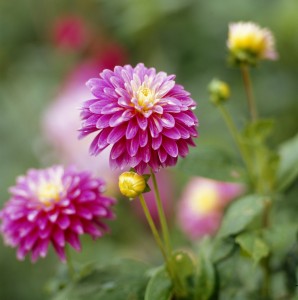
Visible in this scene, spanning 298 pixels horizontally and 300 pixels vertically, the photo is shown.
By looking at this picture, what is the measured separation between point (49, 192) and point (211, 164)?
22 cm

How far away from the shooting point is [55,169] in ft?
2.65

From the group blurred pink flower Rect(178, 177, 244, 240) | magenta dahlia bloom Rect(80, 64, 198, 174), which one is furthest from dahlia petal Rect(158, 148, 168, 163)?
blurred pink flower Rect(178, 177, 244, 240)

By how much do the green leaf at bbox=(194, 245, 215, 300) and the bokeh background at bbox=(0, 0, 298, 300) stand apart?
2.24 ft

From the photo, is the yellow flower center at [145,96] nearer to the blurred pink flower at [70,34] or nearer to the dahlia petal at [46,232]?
the dahlia petal at [46,232]

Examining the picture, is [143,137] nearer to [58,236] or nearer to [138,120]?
[138,120]

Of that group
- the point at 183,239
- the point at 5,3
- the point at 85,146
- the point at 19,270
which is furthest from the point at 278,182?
the point at 5,3

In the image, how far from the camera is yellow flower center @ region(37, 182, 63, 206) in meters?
0.74

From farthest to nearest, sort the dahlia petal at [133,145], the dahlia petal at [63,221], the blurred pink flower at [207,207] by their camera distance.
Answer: the blurred pink flower at [207,207] < the dahlia petal at [63,221] < the dahlia petal at [133,145]

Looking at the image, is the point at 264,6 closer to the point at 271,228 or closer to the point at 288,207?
the point at 288,207

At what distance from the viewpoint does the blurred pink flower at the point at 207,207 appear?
124 centimetres

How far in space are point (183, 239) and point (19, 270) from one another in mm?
470

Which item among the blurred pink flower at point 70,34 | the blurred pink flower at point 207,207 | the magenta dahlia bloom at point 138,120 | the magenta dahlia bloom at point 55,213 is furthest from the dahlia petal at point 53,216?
the blurred pink flower at point 70,34

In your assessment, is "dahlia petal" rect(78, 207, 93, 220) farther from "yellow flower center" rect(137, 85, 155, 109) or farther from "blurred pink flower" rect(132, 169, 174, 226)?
"blurred pink flower" rect(132, 169, 174, 226)

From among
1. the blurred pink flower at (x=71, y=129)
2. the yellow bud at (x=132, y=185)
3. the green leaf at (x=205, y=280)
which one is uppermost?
the blurred pink flower at (x=71, y=129)
